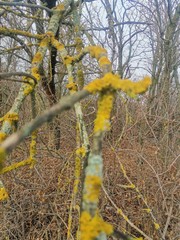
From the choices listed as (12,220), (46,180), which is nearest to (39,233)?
(12,220)

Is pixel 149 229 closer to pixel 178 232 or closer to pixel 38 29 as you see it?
pixel 178 232

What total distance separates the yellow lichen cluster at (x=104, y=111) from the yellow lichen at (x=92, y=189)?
0.35 feet

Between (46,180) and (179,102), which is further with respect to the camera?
(179,102)

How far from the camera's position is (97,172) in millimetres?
622

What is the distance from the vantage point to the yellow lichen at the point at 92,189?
587 millimetres

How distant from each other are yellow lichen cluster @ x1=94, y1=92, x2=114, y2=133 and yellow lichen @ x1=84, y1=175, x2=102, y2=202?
0.11 metres

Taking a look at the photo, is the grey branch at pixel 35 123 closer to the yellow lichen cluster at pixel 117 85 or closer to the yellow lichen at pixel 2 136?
the yellow lichen cluster at pixel 117 85

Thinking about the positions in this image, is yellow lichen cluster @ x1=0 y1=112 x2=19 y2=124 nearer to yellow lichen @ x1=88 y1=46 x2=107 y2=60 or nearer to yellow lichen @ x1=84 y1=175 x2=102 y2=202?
yellow lichen @ x1=88 y1=46 x2=107 y2=60

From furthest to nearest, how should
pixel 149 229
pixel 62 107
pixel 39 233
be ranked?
pixel 39 233 → pixel 149 229 → pixel 62 107

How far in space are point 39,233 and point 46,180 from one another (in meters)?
0.79

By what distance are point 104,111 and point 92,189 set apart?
181 mm

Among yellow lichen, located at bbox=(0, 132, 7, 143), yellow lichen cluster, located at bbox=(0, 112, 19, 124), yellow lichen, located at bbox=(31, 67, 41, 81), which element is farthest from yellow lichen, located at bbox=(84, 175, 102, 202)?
yellow lichen, located at bbox=(31, 67, 41, 81)

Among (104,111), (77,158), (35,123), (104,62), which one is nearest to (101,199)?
(77,158)

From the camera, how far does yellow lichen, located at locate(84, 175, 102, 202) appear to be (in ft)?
1.93
